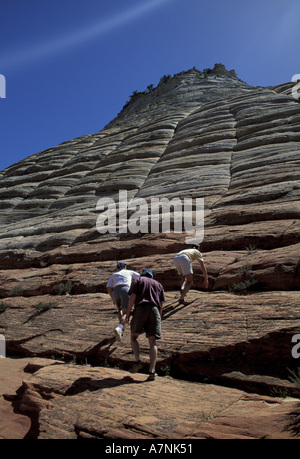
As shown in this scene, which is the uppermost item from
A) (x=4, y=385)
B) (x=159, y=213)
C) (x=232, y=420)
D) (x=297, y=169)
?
(x=297, y=169)

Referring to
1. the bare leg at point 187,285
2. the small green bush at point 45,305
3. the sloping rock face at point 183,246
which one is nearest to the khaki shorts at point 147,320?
the sloping rock face at point 183,246

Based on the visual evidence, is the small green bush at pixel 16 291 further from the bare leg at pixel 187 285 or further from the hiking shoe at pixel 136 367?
the hiking shoe at pixel 136 367

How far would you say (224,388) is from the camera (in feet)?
15.5

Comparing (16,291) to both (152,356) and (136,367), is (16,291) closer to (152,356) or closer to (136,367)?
(136,367)

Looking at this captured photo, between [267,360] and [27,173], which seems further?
[27,173]

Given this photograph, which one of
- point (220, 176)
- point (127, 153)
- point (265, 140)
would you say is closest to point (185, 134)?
point (127, 153)

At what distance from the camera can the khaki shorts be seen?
530cm

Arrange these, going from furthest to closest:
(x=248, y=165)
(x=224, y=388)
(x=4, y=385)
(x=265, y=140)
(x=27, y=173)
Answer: (x=27, y=173), (x=265, y=140), (x=248, y=165), (x=4, y=385), (x=224, y=388)

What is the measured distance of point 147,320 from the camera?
5387mm

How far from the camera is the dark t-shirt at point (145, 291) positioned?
17.9ft

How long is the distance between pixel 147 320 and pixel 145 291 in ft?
1.55

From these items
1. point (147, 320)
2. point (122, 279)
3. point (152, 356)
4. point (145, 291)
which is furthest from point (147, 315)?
point (122, 279)
